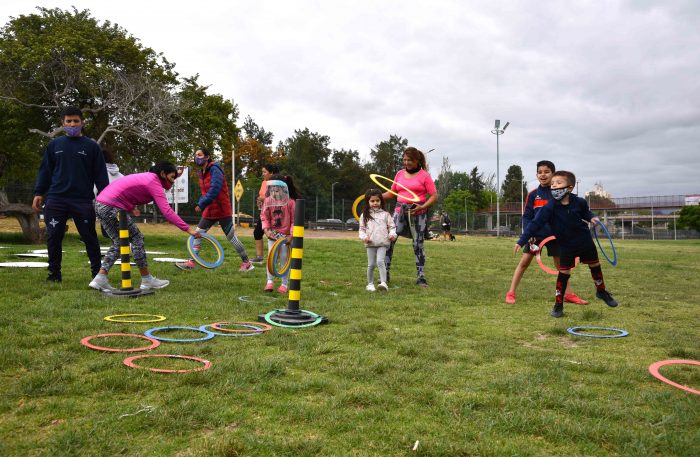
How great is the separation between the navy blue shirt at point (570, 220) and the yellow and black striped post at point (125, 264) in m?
5.27

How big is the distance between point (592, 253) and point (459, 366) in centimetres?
354

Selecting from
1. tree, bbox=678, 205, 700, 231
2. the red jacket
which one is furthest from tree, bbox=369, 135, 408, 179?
the red jacket

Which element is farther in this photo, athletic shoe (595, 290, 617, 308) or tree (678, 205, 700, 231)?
tree (678, 205, 700, 231)

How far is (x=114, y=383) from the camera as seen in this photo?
3236 mm

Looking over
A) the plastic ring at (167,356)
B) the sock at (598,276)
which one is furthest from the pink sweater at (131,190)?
the sock at (598,276)

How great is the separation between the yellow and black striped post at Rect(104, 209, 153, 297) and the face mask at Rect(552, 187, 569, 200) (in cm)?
534

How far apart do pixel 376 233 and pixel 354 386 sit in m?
4.95

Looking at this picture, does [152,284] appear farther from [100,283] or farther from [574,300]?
[574,300]

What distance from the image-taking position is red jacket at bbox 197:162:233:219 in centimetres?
914

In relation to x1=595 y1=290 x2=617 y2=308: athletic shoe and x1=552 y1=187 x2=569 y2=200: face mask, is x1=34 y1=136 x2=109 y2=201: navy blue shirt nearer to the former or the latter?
x1=552 y1=187 x2=569 y2=200: face mask

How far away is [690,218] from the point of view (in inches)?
2665

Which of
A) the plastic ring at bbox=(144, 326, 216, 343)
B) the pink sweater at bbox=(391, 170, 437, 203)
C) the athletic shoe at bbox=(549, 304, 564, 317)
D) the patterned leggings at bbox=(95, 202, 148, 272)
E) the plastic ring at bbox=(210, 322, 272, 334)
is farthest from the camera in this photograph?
the pink sweater at bbox=(391, 170, 437, 203)

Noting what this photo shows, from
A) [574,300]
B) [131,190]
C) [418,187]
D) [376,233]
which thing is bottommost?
[574,300]

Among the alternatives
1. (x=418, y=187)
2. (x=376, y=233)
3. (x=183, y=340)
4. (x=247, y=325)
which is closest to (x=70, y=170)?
(x=247, y=325)
